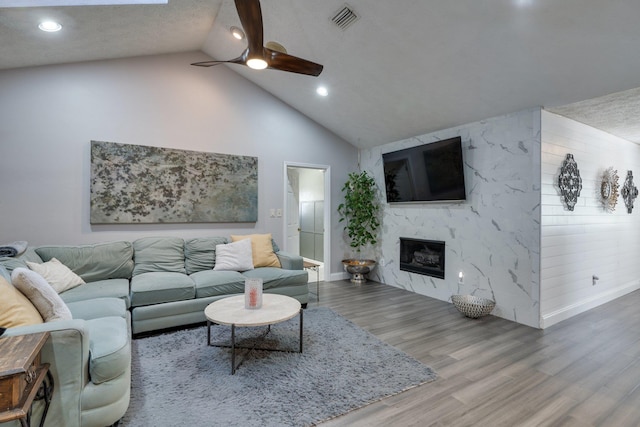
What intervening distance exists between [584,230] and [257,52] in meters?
4.31

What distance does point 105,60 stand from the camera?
3.63 metres

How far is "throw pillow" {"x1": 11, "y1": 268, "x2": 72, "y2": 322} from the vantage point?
1808 mm

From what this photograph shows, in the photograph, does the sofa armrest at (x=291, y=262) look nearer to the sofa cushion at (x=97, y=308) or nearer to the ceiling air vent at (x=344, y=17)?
the sofa cushion at (x=97, y=308)

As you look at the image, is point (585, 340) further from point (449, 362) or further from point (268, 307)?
point (268, 307)

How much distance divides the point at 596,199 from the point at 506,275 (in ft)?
6.16

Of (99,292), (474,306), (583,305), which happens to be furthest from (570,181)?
(99,292)

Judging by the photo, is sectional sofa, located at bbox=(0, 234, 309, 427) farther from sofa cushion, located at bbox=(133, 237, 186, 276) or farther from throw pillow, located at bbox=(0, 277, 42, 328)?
throw pillow, located at bbox=(0, 277, 42, 328)

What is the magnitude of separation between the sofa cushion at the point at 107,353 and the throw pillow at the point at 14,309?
0.29 meters

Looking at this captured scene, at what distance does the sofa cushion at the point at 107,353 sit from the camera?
1.64 meters

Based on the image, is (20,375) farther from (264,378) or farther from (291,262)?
(291,262)

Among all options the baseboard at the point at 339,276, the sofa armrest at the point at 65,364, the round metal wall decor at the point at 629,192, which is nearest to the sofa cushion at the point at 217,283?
the sofa armrest at the point at 65,364

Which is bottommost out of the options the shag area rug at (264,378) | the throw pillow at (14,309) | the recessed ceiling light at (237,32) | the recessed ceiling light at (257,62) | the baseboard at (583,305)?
the shag area rug at (264,378)

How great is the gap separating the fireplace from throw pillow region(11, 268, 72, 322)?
3988mm

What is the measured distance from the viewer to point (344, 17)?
294cm
